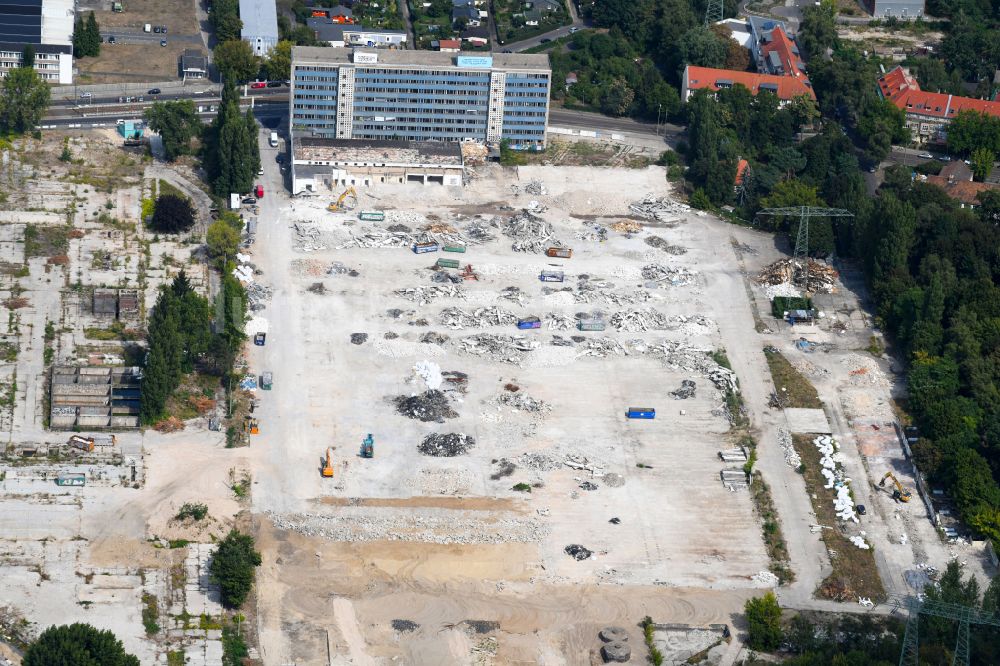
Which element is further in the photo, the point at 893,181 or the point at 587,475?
the point at 893,181

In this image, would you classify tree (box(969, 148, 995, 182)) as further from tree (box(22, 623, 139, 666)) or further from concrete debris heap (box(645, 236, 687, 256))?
tree (box(22, 623, 139, 666))

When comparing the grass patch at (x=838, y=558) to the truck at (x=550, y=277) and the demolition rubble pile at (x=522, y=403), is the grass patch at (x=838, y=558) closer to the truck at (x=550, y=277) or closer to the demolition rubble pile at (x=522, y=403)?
the demolition rubble pile at (x=522, y=403)

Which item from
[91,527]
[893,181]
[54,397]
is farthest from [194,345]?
[893,181]

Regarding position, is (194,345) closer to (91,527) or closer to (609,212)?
(91,527)

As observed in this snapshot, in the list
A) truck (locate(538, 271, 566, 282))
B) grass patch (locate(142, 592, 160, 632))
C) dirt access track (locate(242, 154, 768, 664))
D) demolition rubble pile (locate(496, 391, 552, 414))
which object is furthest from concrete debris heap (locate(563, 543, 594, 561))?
truck (locate(538, 271, 566, 282))

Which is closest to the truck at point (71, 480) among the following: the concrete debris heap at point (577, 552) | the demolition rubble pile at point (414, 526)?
the demolition rubble pile at point (414, 526)

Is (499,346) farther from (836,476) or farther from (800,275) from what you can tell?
(800,275)
